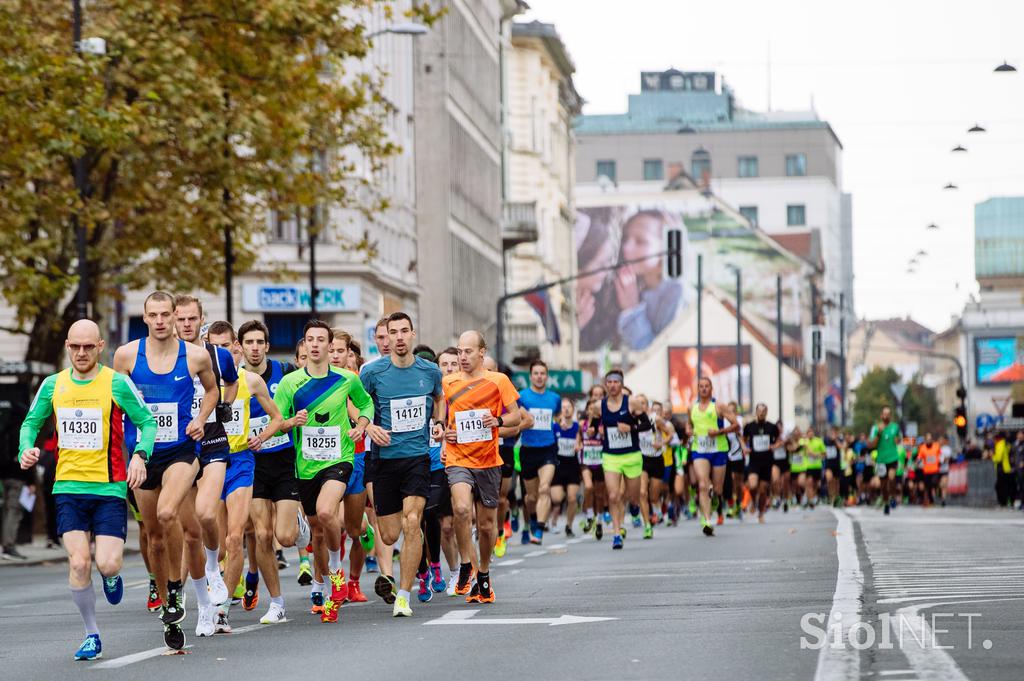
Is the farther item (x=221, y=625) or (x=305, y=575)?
(x=305, y=575)

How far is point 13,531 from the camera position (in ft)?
88.7

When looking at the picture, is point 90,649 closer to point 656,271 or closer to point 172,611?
point 172,611

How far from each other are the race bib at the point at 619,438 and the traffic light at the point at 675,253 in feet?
78.4

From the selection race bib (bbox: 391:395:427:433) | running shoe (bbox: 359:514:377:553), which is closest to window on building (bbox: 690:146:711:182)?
running shoe (bbox: 359:514:377:553)

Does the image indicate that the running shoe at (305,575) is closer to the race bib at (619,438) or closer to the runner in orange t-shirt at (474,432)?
the runner in orange t-shirt at (474,432)

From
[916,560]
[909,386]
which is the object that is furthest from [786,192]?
[916,560]

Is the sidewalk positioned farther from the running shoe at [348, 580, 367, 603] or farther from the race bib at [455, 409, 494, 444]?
the race bib at [455, 409, 494, 444]

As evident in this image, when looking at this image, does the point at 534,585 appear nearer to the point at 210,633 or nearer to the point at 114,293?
the point at 210,633

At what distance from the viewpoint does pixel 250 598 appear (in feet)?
51.0

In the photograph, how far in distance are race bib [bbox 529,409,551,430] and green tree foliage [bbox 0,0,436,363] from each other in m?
6.81

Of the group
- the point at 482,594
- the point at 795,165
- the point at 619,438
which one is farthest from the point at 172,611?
the point at 795,165

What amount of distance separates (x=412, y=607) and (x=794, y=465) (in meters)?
32.5

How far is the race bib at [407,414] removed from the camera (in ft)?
48.5

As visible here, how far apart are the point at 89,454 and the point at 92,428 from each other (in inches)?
5.4
